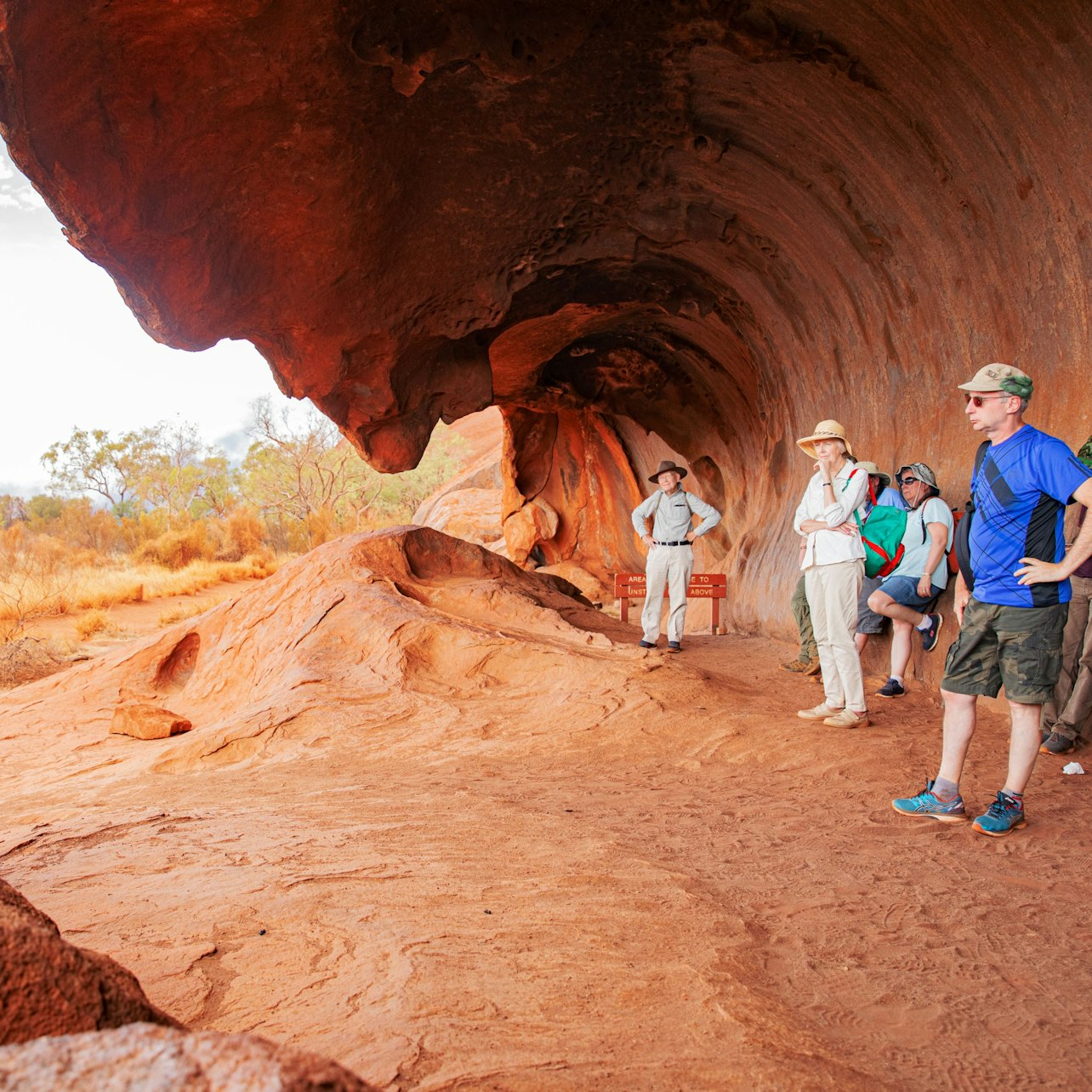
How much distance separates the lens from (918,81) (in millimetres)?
5855

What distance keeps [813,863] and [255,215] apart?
643cm

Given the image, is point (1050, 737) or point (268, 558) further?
point (268, 558)

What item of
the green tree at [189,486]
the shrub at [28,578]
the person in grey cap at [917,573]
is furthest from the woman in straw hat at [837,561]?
the green tree at [189,486]

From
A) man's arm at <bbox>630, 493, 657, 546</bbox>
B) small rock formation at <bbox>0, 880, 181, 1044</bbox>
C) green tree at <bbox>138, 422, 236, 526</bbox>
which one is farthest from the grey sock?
green tree at <bbox>138, 422, 236, 526</bbox>

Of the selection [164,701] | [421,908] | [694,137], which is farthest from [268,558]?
[421,908]

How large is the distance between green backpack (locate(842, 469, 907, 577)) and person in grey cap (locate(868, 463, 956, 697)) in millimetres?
50

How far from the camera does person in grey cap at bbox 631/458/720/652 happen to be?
8727mm

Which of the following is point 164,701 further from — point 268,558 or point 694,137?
point 268,558

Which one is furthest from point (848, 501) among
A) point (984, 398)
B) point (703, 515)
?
point (703, 515)

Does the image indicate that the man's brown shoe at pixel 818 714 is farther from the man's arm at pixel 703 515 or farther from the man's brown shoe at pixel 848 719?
the man's arm at pixel 703 515

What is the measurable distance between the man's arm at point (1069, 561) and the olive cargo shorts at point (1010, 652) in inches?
5.8

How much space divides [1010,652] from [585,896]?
2.04 meters

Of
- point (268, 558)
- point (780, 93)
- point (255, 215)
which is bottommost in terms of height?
point (268, 558)

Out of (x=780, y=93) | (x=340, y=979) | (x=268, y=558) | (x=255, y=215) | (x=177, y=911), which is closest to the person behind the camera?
(x=340, y=979)
